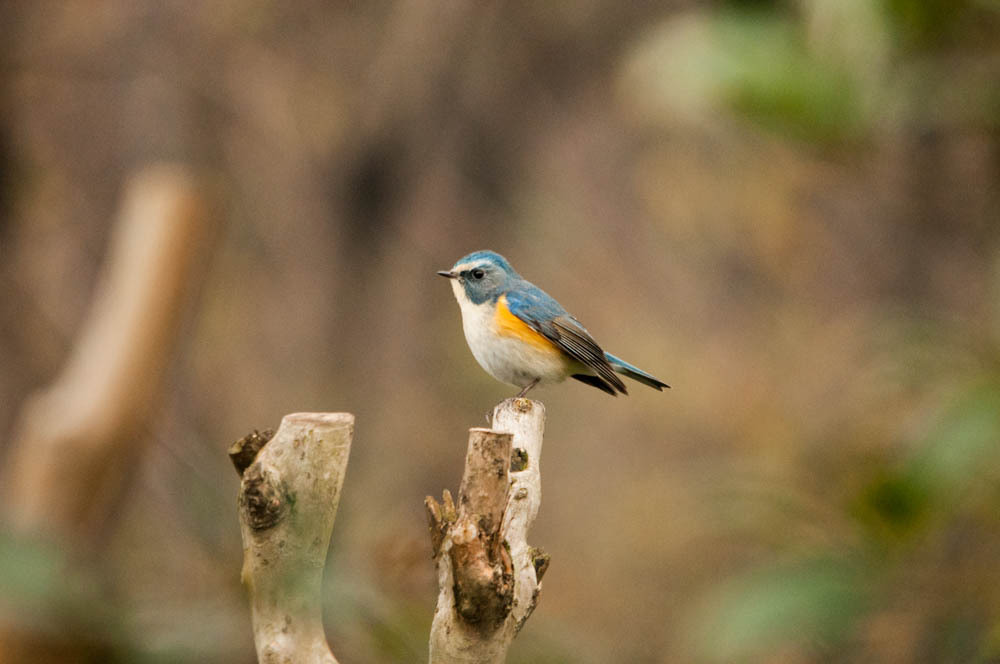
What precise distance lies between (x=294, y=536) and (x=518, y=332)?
1.96 meters

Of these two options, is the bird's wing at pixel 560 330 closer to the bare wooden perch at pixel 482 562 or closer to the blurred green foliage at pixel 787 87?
the blurred green foliage at pixel 787 87

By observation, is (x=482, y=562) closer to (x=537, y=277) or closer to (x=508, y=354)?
(x=508, y=354)

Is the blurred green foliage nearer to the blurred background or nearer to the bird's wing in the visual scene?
the blurred background

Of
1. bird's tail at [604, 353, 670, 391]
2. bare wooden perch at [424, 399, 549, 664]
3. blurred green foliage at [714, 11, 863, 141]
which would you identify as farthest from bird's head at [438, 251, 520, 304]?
bare wooden perch at [424, 399, 549, 664]

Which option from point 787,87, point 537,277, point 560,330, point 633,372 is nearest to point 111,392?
point 560,330

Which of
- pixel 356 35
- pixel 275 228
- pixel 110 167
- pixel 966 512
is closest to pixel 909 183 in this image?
pixel 966 512

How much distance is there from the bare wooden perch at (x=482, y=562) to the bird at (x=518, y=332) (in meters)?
1.58

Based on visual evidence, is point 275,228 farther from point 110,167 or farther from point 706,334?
point 706,334

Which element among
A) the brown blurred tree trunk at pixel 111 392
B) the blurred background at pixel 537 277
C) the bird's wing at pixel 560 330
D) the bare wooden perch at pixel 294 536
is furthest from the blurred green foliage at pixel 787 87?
the brown blurred tree trunk at pixel 111 392

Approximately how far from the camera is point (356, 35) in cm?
660

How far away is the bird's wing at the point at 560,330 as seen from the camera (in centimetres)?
334

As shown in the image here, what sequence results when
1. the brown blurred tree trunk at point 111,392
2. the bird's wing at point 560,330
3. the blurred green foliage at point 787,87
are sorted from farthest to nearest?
1. the brown blurred tree trunk at point 111,392
2. the bird's wing at point 560,330
3. the blurred green foliage at point 787,87

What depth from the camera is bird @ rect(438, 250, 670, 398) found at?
3.39 metres

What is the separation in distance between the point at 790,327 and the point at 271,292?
3802 millimetres
